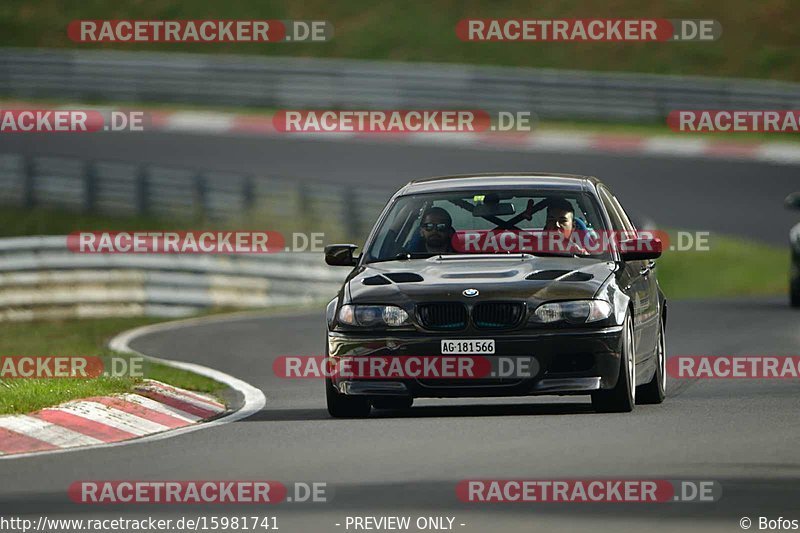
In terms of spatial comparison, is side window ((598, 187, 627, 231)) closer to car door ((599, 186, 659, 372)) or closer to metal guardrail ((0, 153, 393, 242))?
car door ((599, 186, 659, 372))

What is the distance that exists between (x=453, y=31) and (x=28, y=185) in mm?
25395

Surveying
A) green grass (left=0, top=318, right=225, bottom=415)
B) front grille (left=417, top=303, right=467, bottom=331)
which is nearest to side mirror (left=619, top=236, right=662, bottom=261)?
front grille (left=417, top=303, right=467, bottom=331)

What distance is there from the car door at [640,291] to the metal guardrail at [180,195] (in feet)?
61.3

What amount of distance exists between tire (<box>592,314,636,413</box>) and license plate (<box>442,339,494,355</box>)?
30.7 inches

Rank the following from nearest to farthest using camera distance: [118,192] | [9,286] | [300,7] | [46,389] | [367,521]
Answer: [367,521] < [46,389] < [9,286] < [118,192] < [300,7]

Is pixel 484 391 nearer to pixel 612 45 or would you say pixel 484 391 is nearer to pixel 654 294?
pixel 654 294

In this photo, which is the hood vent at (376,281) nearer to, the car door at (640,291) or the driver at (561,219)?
the driver at (561,219)

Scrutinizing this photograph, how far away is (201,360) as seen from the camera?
18688 mm

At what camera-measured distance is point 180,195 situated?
32.8m

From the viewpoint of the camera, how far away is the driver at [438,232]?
1307 cm

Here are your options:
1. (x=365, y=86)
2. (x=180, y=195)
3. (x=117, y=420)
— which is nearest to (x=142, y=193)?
(x=180, y=195)

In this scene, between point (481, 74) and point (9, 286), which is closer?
point (9, 286)

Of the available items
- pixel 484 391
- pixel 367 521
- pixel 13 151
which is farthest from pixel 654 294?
pixel 13 151

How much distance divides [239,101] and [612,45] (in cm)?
1125
